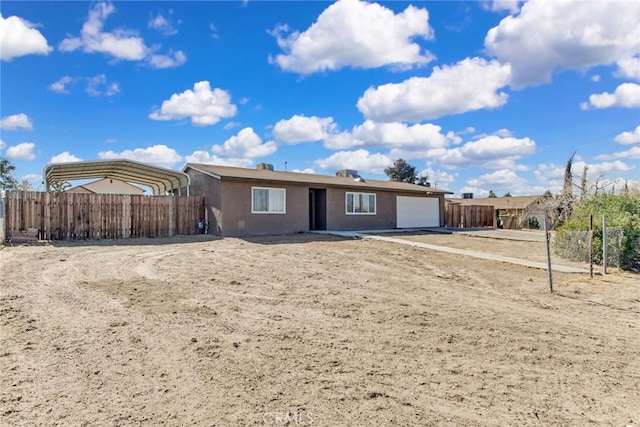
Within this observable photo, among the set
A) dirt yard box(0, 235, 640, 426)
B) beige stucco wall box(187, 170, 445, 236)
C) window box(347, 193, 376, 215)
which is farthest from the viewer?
window box(347, 193, 376, 215)

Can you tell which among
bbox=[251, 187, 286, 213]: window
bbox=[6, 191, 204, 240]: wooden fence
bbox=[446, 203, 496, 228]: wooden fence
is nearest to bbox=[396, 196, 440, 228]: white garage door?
bbox=[446, 203, 496, 228]: wooden fence

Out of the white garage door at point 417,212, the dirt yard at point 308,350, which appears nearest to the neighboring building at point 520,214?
the white garage door at point 417,212

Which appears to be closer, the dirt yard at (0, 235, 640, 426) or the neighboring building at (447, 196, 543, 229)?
the dirt yard at (0, 235, 640, 426)

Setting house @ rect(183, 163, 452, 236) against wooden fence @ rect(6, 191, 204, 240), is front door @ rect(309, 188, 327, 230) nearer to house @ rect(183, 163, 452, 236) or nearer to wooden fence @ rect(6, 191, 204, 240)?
house @ rect(183, 163, 452, 236)

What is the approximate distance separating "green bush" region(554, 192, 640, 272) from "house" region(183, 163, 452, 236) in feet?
34.8

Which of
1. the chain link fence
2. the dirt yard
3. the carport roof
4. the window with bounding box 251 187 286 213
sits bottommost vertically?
the dirt yard

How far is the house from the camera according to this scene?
53.5 feet

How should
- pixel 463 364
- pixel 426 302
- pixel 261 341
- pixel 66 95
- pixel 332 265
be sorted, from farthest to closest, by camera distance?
pixel 66 95 → pixel 332 265 → pixel 426 302 → pixel 261 341 → pixel 463 364

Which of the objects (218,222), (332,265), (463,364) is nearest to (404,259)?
(332,265)

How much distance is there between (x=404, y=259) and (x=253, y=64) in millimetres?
10889

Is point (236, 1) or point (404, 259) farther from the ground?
point (236, 1)

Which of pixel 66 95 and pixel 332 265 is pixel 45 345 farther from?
pixel 66 95

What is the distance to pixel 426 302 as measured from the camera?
6.07 meters

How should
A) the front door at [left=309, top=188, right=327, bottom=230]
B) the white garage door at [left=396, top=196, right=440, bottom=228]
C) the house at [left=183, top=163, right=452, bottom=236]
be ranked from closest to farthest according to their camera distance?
1. the house at [left=183, top=163, right=452, bottom=236]
2. the front door at [left=309, top=188, right=327, bottom=230]
3. the white garage door at [left=396, top=196, right=440, bottom=228]
